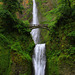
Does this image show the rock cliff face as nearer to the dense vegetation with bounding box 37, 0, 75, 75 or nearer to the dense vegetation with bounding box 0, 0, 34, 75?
the dense vegetation with bounding box 0, 0, 34, 75

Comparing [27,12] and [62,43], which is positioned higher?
[27,12]

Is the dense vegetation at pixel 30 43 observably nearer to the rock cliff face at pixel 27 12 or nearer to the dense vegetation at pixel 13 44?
the dense vegetation at pixel 13 44

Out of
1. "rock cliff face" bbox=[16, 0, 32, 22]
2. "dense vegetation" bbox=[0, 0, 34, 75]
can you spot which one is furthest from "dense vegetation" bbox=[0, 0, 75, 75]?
"rock cliff face" bbox=[16, 0, 32, 22]

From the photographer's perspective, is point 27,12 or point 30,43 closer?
point 30,43

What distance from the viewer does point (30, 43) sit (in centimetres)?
1455

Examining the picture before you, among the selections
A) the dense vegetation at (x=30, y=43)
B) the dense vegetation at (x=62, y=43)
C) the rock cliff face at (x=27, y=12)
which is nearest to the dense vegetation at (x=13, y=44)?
the dense vegetation at (x=30, y=43)

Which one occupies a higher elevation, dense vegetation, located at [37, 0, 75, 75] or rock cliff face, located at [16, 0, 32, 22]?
rock cliff face, located at [16, 0, 32, 22]

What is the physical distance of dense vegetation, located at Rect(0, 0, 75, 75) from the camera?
10.0 m

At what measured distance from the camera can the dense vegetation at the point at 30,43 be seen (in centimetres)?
1002

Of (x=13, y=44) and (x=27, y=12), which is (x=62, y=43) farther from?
(x=27, y=12)

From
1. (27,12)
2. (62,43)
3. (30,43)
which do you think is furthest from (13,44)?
(27,12)

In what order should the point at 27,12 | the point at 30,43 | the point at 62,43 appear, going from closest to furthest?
1. the point at 62,43
2. the point at 30,43
3. the point at 27,12

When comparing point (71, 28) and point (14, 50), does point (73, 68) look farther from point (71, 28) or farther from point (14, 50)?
point (14, 50)

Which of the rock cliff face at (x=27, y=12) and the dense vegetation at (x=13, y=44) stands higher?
the rock cliff face at (x=27, y=12)
